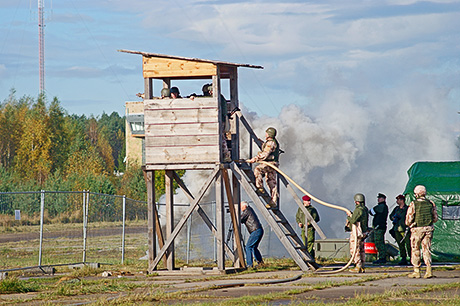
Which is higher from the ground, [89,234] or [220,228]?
[220,228]

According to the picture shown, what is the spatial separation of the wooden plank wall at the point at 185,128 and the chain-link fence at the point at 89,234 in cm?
461

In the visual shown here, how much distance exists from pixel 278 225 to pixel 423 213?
3454 millimetres

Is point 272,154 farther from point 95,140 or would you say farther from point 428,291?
point 95,140

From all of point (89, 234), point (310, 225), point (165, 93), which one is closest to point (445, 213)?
point (310, 225)

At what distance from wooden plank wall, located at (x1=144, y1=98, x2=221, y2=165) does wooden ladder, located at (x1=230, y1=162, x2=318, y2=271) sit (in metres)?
0.82

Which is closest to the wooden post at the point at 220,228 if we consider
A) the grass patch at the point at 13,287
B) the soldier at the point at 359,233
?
the soldier at the point at 359,233

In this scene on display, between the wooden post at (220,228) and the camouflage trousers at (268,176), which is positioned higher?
the camouflage trousers at (268,176)

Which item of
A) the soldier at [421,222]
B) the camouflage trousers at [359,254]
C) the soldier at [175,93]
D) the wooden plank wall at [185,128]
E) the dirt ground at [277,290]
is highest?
the soldier at [175,93]

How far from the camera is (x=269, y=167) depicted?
1908cm

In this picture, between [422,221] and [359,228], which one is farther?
[359,228]

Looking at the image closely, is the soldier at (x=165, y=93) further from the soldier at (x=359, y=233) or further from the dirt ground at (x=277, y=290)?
the soldier at (x=359, y=233)

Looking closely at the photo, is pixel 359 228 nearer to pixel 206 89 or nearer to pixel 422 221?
pixel 422 221

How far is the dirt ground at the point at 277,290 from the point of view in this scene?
1230 centimetres

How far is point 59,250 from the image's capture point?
2858 cm
